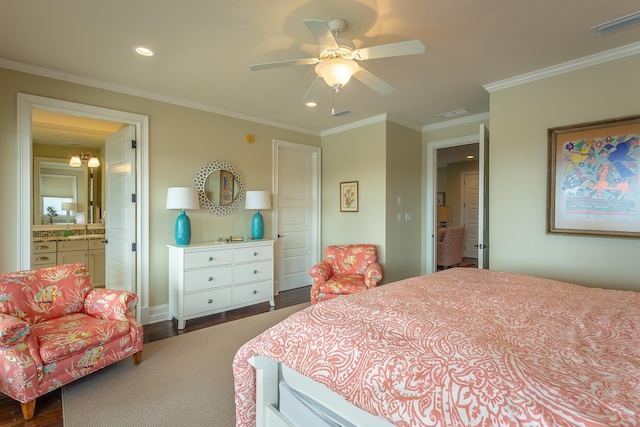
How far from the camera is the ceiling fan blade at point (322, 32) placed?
5.26ft

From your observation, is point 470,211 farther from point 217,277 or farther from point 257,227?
point 217,277

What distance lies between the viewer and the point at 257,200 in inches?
161

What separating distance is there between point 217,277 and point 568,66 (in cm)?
392

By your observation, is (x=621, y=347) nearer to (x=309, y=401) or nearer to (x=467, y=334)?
(x=467, y=334)

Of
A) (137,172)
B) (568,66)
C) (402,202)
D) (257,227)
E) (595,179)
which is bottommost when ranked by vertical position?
(257,227)

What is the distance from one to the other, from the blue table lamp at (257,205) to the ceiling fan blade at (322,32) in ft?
8.10

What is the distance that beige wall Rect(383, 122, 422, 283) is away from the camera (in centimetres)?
425

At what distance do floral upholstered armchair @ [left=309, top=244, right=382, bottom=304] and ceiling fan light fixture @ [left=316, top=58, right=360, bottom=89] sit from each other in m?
2.20

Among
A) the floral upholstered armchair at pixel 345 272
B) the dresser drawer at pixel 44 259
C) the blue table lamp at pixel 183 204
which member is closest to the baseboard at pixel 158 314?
the blue table lamp at pixel 183 204

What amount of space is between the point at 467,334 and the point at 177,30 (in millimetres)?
2521

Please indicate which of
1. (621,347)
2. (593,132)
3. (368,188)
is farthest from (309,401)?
(368,188)

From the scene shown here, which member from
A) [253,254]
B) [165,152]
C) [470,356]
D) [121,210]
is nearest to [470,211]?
[253,254]

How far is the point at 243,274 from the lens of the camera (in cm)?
384

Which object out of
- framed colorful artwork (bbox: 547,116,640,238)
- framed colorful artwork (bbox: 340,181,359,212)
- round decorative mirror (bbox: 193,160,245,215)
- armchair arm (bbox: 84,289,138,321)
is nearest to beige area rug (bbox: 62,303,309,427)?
armchair arm (bbox: 84,289,138,321)
